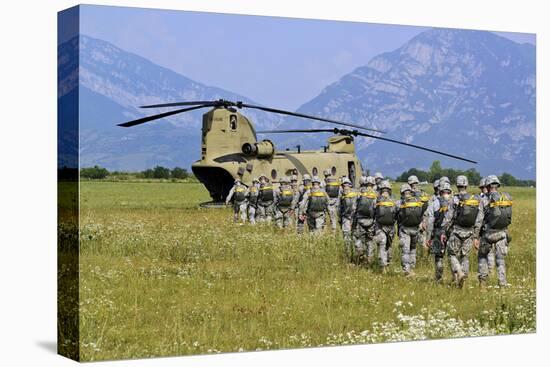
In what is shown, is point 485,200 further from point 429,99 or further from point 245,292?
point 245,292

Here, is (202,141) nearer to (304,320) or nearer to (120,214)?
(120,214)

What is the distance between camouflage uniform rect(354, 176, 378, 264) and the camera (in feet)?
59.5

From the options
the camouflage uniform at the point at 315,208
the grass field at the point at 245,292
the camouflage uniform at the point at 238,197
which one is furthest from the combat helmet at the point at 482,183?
the camouflage uniform at the point at 238,197

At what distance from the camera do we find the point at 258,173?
2566cm

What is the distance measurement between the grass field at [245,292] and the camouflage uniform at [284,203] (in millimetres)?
5803

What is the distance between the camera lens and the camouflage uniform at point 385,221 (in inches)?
711

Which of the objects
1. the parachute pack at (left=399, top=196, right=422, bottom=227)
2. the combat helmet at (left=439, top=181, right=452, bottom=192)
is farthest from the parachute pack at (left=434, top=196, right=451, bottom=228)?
the parachute pack at (left=399, top=196, right=422, bottom=227)

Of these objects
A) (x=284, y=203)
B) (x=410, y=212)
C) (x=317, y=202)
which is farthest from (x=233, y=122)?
(x=410, y=212)

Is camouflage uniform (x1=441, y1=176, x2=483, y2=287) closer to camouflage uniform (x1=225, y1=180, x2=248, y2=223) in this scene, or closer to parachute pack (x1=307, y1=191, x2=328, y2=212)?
parachute pack (x1=307, y1=191, x2=328, y2=212)

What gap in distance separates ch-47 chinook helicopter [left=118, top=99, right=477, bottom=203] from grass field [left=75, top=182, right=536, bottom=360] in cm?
206

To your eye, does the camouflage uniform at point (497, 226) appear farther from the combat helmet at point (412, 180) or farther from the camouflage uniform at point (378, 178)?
the camouflage uniform at point (378, 178)

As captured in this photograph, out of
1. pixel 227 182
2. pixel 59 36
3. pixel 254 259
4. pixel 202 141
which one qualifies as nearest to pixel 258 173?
pixel 227 182

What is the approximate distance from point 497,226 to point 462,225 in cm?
58

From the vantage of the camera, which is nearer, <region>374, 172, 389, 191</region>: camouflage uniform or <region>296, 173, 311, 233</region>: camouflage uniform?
<region>374, 172, 389, 191</region>: camouflage uniform
